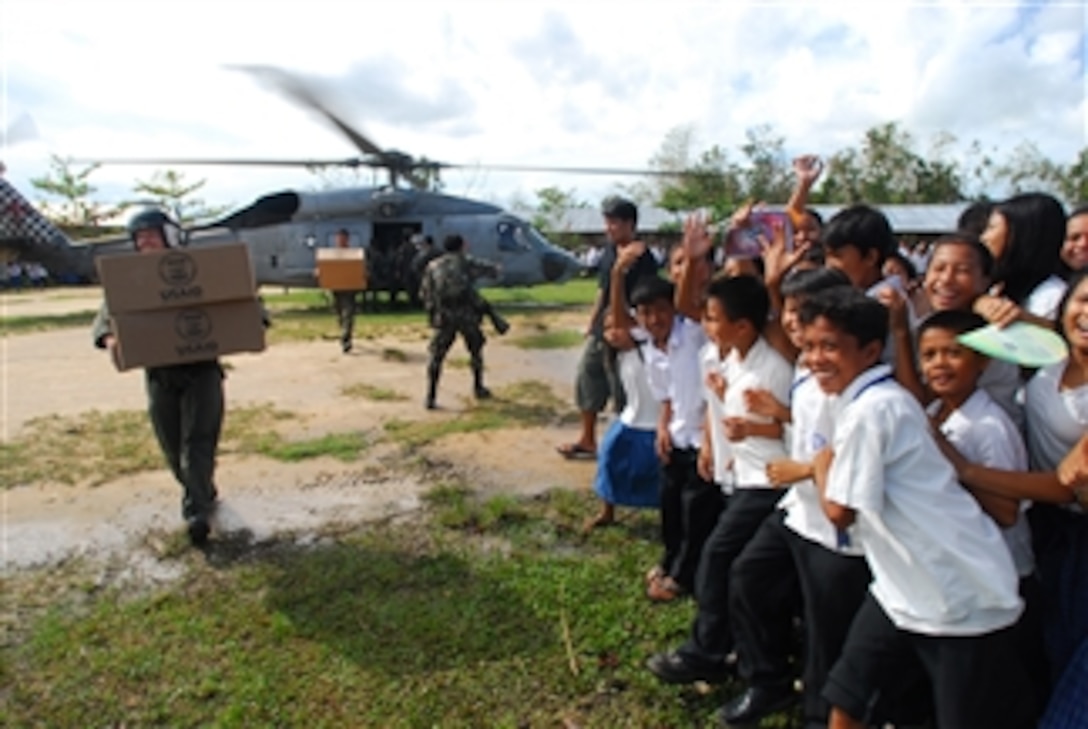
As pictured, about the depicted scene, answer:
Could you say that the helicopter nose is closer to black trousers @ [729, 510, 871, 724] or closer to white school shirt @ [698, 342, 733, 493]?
white school shirt @ [698, 342, 733, 493]

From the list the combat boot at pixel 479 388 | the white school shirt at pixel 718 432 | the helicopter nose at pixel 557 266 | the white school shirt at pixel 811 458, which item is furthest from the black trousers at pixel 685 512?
the helicopter nose at pixel 557 266

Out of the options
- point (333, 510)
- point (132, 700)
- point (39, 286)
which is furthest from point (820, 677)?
point (39, 286)

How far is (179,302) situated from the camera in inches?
142

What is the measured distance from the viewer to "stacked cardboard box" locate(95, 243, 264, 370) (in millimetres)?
3527

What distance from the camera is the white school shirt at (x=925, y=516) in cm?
174

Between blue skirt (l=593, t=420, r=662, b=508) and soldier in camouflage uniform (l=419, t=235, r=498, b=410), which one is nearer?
blue skirt (l=593, t=420, r=662, b=508)

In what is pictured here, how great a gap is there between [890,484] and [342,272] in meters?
9.62

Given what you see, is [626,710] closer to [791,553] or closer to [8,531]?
[791,553]

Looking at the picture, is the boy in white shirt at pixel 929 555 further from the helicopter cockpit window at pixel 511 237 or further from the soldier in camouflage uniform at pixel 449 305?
the helicopter cockpit window at pixel 511 237

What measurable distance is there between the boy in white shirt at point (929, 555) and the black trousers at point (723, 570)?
59 centimetres

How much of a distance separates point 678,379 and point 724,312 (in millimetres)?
649

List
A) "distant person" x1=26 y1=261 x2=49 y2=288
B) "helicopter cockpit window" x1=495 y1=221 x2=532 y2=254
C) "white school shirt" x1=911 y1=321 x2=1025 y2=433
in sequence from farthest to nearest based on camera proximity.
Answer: "distant person" x1=26 y1=261 x2=49 y2=288 < "helicopter cockpit window" x1=495 y1=221 x2=532 y2=254 < "white school shirt" x1=911 y1=321 x2=1025 y2=433

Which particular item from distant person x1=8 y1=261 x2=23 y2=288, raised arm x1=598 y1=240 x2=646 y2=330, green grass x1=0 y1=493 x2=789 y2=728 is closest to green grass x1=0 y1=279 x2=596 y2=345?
green grass x1=0 y1=493 x2=789 y2=728

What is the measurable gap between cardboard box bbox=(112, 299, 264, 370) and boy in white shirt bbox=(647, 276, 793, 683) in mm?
2383
